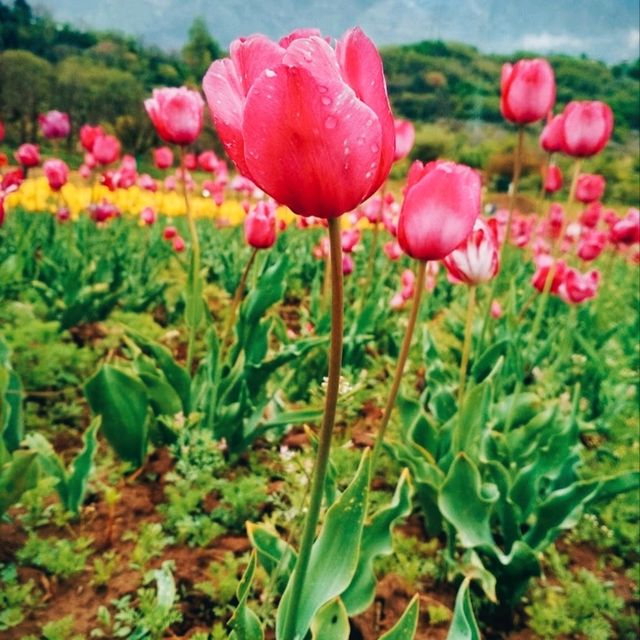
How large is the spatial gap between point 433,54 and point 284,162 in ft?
301

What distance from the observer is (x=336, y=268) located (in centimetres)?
67

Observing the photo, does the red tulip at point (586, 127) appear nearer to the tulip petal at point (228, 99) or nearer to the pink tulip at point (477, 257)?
the pink tulip at point (477, 257)

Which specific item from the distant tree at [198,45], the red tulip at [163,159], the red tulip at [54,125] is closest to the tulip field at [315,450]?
the red tulip at [54,125]

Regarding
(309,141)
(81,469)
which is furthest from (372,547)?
(309,141)

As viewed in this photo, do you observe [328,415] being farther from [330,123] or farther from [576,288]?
[576,288]

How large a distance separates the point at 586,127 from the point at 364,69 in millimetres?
1751

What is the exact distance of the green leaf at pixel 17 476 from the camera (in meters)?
1.46

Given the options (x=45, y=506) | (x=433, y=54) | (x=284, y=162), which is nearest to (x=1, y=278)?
(x=45, y=506)

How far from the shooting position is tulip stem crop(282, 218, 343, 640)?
673 mm

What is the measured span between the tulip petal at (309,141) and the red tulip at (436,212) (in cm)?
34

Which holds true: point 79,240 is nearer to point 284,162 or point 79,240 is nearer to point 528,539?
point 528,539

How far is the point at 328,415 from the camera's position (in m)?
0.74

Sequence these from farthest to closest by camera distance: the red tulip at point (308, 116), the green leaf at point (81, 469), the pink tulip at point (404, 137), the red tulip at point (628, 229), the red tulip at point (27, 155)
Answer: the red tulip at point (27, 155)
the red tulip at point (628, 229)
the pink tulip at point (404, 137)
the green leaf at point (81, 469)
the red tulip at point (308, 116)

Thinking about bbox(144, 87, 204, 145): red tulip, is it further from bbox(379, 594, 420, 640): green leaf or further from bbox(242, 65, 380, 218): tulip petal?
bbox(379, 594, 420, 640): green leaf
